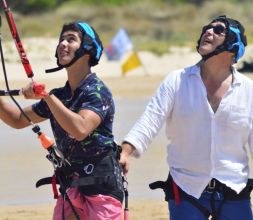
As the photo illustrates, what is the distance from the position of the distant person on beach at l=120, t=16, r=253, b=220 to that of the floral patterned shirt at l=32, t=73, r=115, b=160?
138mm

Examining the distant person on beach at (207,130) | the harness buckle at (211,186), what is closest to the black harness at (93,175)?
the distant person on beach at (207,130)

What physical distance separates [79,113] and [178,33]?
49.6 m

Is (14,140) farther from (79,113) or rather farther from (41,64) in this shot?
(41,64)

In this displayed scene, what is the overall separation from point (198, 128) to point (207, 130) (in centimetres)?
5

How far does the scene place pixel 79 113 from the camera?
5.30 m

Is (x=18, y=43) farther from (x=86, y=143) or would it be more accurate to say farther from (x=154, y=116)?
(x=154, y=116)

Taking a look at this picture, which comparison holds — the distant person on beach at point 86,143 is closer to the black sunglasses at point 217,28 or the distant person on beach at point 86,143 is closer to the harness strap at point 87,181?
the harness strap at point 87,181

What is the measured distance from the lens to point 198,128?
18.2 feet

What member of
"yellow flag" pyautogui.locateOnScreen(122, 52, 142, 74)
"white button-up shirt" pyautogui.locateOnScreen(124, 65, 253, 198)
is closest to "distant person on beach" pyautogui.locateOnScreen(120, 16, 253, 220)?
"white button-up shirt" pyautogui.locateOnScreen(124, 65, 253, 198)

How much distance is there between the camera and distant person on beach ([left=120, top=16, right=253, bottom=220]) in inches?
218

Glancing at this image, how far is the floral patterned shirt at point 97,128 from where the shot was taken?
5422 mm

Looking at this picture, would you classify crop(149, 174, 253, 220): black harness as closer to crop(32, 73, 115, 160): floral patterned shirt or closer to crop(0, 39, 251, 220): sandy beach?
crop(32, 73, 115, 160): floral patterned shirt

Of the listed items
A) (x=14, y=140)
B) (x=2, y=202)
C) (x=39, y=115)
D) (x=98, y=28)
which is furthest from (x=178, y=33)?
(x=39, y=115)

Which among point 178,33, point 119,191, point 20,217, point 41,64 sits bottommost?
point 178,33
